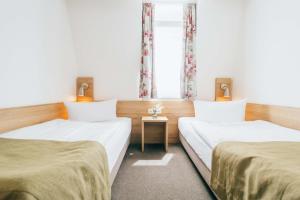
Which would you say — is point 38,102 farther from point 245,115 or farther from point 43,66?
point 245,115

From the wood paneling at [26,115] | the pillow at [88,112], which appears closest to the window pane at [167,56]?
the pillow at [88,112]

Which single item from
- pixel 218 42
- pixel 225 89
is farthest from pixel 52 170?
pixel 218 42

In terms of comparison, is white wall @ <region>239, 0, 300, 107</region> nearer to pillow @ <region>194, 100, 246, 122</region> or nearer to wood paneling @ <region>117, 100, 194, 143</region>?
pillow @ <region>194, 100, 246, 122</region>

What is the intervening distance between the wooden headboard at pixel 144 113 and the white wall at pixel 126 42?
0.89 ft

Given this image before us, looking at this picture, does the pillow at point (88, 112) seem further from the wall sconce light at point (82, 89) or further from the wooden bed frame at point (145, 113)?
the wall sconce light at point (82, 89)

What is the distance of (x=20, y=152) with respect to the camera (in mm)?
1242

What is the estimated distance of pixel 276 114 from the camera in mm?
2484

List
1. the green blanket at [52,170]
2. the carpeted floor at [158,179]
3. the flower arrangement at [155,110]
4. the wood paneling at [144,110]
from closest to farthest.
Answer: the green blanket at [52,170]
the carpeted floor at [158,179]
the flower arrangement at [155,110]
the wood paneling at [144,110]

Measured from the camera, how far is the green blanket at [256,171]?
91cm

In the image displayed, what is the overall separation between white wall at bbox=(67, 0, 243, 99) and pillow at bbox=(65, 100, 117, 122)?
0.48m

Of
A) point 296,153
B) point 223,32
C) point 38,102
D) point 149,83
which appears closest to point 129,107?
point 149,83

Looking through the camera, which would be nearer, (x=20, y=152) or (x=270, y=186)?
(x=270, y=186)

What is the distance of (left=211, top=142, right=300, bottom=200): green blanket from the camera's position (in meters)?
0.91

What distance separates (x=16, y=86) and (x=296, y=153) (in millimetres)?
2490
